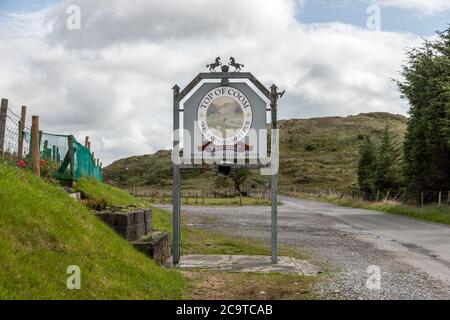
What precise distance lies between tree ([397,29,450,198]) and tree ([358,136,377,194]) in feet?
65.2

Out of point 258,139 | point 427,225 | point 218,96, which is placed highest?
point 218,96

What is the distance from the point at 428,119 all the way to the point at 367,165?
89.3ft

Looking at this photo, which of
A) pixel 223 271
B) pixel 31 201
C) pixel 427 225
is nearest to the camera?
pixel 31 201

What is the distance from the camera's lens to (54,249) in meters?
7.50

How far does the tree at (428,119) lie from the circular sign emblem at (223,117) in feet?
81.4

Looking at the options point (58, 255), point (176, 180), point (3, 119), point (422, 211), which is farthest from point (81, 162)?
point (422, 211)

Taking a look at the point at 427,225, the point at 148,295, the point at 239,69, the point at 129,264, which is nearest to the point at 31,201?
the point at 129,264

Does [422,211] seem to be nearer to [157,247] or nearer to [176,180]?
[176,180]

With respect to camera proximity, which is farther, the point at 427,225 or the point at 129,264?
the point at 427,225

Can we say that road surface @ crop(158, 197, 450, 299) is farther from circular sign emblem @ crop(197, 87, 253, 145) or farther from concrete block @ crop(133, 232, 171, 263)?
circular sign emblem @ crop(197, 87, 253, 145)

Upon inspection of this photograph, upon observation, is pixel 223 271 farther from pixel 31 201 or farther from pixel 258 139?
pixel 31 201

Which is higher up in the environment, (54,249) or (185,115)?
(185,115)

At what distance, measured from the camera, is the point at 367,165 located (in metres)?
64.9

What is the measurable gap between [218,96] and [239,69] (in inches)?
29.8
